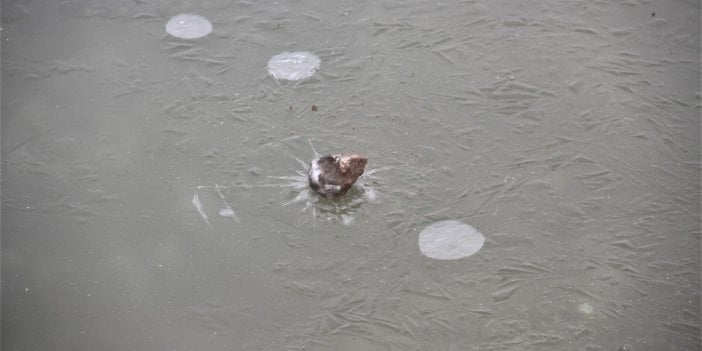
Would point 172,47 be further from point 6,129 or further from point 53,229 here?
point 53,229

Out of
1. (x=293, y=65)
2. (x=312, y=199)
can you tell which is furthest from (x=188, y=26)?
(x=312, y=199)

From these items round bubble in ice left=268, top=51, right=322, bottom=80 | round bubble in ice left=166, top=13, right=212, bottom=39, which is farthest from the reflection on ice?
round bubble in ice left=166, top=13, right=212, bottom=39

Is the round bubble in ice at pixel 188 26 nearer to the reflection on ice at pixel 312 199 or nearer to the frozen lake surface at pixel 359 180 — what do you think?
the frozen lake surface at pixel 359 180

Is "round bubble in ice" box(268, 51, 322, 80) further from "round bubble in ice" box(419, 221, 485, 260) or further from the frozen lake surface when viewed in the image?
"round bubble in ice" box(419, 221, 485, 260)

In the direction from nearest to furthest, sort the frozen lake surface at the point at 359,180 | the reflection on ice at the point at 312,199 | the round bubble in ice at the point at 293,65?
the frozen lake surface at the point at 359,180 → the reflection on ice at the point at 312,199 → the round bubble in ice at the point at 293,65

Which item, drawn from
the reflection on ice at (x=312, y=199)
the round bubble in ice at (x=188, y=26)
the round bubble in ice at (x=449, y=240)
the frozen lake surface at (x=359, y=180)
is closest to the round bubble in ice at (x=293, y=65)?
the frozen lake surface at (x=359, y=180)

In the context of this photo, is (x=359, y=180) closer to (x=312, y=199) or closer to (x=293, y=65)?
(x=312, y=199)
